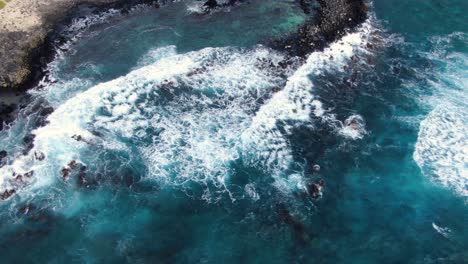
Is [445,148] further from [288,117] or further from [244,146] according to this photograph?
[244,146]

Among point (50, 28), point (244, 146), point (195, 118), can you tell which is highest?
point (50, 28)

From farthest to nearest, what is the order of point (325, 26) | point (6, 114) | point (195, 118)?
1. point (325, 26)
2. point (195, 118)
3. point (6, 114)

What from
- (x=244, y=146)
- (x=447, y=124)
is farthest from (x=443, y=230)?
(x=244, y=146)

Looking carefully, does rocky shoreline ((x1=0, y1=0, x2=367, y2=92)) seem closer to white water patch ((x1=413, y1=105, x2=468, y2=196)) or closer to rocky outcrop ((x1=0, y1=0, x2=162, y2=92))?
rocky outcrop ((x1=0, y1=0, x2=162, y2=92))

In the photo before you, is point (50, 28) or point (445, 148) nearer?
point (445, 148)

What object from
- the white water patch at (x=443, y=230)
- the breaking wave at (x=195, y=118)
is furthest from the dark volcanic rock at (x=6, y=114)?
the white water patch at (x=443, y=230)

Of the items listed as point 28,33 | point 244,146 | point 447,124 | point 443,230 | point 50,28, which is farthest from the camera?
point 50,28

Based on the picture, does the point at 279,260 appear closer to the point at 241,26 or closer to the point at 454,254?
the point at 454,254
